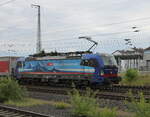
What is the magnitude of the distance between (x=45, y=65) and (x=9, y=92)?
11395 millimetres

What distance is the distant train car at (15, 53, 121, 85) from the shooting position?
2330 centimetres

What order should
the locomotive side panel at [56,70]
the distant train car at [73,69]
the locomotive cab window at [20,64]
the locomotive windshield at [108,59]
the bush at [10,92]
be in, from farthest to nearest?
the locomotive cab window at [20,64] < the locomotive side panel at [56,70] < the locomotive windshield at [108,59] < the distant train car at [73,69] < the bush at [10,92]

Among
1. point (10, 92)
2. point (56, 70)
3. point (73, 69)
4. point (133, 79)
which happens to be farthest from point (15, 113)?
point (133, 79)

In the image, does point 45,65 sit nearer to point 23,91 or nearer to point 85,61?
point 85,61

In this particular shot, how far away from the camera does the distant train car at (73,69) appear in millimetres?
23297

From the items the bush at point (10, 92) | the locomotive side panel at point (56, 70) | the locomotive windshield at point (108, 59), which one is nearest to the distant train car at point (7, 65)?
the locomotive side panel at point (56, 70)

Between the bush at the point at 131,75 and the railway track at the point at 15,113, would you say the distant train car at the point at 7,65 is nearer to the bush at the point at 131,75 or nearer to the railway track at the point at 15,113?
the bush at the point at 131,75

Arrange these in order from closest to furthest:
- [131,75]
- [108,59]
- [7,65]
A: 1. [108,59]
2. [131,75]
3. [7,65]

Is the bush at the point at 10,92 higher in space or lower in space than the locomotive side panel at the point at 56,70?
lower

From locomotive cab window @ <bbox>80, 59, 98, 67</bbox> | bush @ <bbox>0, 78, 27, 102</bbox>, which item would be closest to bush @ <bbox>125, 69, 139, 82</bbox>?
locomotive cab window @ <bbox>80, 59, 98, 67</bbox>

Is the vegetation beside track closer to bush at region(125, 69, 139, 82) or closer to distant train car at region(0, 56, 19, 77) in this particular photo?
bush at region(125, 69, 139, 82)

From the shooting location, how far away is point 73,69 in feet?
82.1

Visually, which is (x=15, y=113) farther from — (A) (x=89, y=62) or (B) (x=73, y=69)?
(B) (x=73, y=69)

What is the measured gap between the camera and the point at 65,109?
45.8ft
